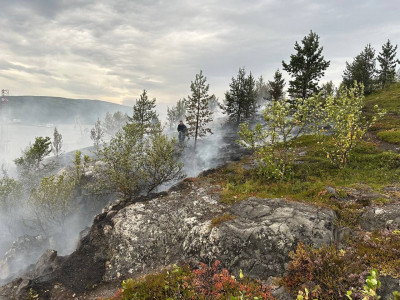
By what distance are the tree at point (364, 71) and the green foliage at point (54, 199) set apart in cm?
6550

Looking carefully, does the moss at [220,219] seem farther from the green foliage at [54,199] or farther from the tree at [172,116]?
the tree at [172,116]

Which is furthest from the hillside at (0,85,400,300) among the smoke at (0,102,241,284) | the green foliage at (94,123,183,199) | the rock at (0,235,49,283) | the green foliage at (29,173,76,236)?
the rock at (0,235,49,283)

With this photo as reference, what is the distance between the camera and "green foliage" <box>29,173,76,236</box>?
86.8 ft

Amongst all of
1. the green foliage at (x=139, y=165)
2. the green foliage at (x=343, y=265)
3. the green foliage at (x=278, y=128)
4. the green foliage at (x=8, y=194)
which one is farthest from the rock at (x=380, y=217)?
the green foliage at (x=8, y=194)

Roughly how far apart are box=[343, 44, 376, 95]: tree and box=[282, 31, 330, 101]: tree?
25194mm

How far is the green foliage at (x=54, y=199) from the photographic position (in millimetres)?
26453

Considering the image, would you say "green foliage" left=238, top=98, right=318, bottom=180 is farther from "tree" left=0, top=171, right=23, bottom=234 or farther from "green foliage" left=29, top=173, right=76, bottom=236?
"tree" left=0, top=171, right=23, bottom=234

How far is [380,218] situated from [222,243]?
340 inches

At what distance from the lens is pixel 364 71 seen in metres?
55.6

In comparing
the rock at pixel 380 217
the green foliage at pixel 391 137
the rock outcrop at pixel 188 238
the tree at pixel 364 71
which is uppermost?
the tree at pixel 364 71

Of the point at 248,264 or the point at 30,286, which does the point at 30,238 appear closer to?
the point at 30,286

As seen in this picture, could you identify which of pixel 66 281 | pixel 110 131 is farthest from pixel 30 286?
pixel 110 131

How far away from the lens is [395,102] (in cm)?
4309

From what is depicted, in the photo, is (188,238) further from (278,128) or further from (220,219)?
(278,128)
